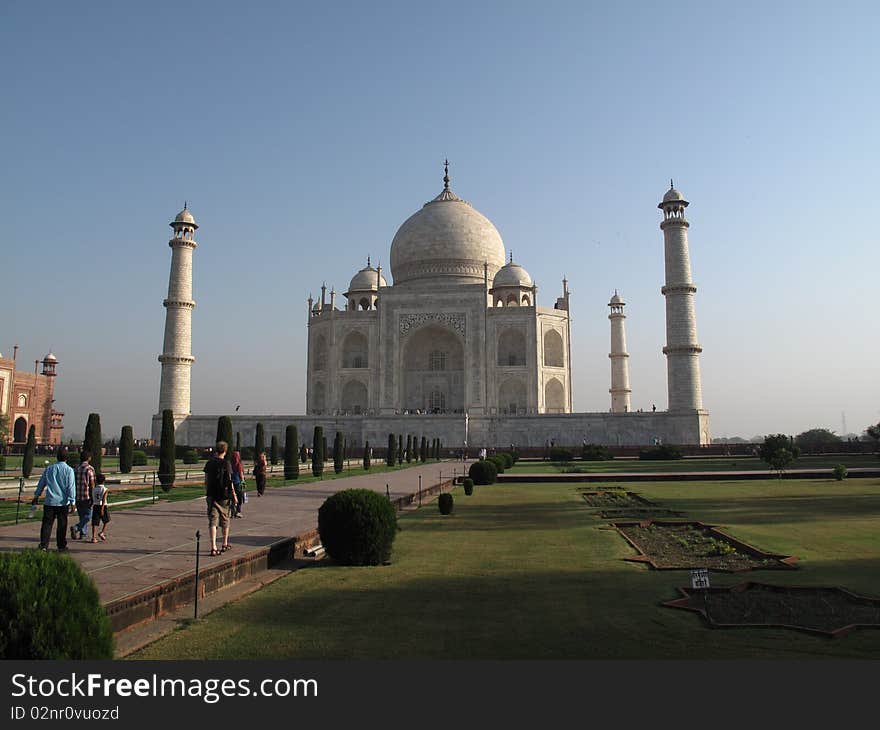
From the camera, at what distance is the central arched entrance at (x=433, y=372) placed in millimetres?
38250

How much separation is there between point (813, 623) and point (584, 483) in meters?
12.8

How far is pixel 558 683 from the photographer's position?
8.20 ft

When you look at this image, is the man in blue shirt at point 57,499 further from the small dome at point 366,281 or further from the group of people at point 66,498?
the small dome at point 366,281

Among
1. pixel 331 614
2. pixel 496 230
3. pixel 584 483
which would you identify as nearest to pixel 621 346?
pixel 496 230

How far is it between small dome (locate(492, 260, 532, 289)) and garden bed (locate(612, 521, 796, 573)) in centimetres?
3172

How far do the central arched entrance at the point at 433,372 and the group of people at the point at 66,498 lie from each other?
3113cm

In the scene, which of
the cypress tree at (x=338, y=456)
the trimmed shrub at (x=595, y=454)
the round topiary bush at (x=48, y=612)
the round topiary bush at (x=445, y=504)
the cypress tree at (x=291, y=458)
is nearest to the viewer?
the round topiary bush at (x=48, y=612)

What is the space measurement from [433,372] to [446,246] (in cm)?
734

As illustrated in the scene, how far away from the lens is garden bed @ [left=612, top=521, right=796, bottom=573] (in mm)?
6023

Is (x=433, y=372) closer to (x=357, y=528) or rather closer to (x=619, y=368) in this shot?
(x=619, y=368)

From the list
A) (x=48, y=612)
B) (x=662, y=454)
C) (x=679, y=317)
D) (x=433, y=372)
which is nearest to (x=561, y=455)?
(x=662, y=454)

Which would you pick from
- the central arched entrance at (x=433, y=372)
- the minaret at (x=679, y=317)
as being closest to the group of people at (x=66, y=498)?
the minaret at (x=679, y=317)

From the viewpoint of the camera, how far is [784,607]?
14.6 ft

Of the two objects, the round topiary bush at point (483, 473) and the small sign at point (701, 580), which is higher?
the round topiary bush at point (483, 473)
